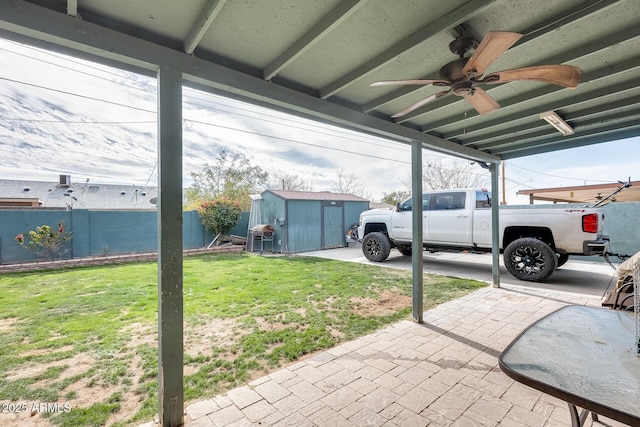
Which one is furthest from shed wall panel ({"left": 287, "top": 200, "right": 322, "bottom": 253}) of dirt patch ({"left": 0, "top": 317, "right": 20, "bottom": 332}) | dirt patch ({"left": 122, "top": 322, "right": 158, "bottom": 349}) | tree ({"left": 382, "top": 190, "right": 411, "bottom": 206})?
tree ({"left": 382, "top": 190, "right": 411, "bottom": 206})

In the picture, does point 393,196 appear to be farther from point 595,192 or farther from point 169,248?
point 169,248

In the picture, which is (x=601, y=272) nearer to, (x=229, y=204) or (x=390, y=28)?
(x=390, y=28)

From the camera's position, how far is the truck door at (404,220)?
760 centimetres

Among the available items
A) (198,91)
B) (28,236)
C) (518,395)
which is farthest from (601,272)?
(28,236)

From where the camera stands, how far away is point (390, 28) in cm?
185

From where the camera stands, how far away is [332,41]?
6.50ft

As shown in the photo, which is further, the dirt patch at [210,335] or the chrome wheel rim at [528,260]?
the chrome wheel rim at [528,260]

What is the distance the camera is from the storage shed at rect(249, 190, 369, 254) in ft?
34.8

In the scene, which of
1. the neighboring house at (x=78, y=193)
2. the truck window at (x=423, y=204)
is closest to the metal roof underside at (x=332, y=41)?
the truck window at (x=423, y=204)

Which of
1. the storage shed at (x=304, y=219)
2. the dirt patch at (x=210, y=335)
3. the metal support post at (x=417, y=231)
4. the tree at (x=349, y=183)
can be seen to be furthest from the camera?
the tree at (x=349, y=183)

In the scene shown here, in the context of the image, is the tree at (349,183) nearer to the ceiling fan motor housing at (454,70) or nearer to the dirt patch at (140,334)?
the dirt patch at (140,334)

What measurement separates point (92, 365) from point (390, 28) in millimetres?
3708

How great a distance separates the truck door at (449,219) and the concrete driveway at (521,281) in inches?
31.8

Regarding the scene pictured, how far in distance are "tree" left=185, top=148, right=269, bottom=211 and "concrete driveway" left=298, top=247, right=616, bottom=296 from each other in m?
11.0
